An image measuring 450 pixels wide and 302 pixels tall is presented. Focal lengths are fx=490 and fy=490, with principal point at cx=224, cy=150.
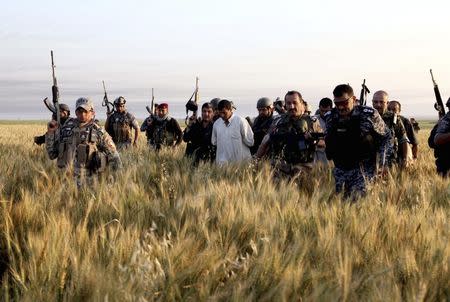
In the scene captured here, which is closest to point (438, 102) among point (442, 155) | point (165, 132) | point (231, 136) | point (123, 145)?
point (442, 155)

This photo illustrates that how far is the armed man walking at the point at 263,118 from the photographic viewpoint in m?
9.24

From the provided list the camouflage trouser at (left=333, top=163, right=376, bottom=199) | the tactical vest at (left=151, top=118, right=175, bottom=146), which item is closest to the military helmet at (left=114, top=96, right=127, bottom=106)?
the tactical vest at (left=151, top=118, right=175, bottom=146)

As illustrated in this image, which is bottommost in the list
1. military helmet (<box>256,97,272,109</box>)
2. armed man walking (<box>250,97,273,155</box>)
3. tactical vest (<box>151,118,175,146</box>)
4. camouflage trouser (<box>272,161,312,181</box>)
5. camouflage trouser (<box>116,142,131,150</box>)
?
camouflage trouser (<box>116,142,131,150</box>)

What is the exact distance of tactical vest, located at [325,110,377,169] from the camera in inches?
225

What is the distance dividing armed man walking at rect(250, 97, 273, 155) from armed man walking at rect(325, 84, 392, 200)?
329 centimetres

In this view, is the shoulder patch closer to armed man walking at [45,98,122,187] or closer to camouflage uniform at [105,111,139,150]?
armed man walking at [45,98,122,187]

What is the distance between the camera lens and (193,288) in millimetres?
2162

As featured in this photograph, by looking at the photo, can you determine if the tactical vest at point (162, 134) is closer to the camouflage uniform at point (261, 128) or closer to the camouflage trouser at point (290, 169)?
the camouflage uniform at point (261, 128)

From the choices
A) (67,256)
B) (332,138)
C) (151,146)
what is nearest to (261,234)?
(67,256)

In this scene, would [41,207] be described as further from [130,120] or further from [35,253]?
[130,120]

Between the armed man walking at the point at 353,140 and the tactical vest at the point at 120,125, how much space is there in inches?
295

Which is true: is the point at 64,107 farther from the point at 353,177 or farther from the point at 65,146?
the point at 353,177

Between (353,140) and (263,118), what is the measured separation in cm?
388

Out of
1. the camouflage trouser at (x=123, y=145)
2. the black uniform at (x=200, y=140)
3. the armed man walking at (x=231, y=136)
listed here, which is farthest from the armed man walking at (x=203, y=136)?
the camouflage trouser at (x=123, y=145)
